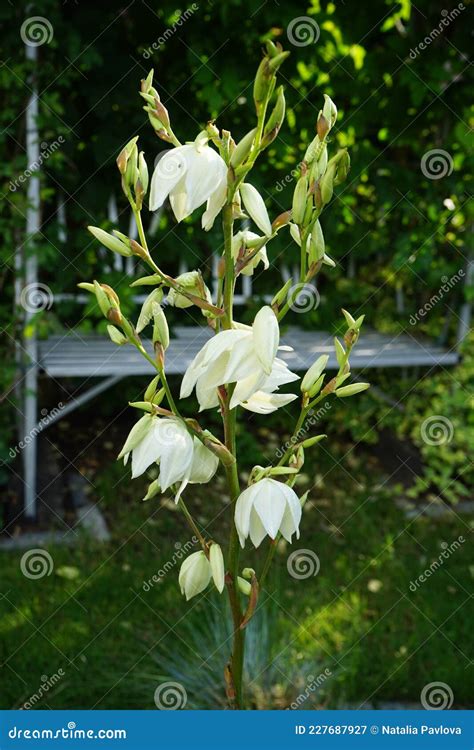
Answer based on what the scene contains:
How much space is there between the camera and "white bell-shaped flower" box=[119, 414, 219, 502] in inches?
37.5

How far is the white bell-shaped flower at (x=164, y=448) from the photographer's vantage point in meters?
0.95

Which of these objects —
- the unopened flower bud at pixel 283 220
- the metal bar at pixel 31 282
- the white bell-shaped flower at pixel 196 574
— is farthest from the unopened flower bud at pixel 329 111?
the metal bar at pixel 31 282

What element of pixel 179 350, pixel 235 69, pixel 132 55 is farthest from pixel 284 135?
pixel 179 350

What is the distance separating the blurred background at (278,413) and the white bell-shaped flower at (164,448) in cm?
149

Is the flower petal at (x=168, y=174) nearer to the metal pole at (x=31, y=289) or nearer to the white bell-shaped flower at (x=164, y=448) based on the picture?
the white bell-shaped flower at (x=164, y=448)

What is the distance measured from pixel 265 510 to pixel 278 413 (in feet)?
10.3

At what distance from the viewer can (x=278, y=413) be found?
13.5 ft

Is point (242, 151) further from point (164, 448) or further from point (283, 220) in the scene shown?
point (164, 448)

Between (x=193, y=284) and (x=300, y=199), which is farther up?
(x=300, y=199)

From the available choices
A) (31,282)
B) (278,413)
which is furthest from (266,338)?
(278,413)

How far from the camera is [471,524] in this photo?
3.38 m

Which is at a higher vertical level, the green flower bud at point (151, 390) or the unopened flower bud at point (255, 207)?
the unopened flower bud at point (255, 207)
